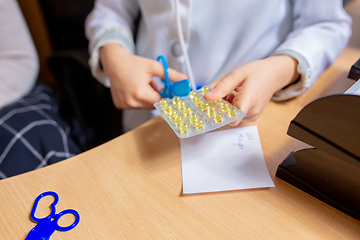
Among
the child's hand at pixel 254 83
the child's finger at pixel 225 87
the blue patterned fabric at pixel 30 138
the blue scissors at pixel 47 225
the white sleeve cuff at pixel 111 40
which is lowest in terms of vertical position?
the blue patterned fabric at pixel 30 138

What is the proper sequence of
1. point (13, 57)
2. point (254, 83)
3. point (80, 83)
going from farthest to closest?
point (80, 83) < point (13, 57) < point (254, 83)

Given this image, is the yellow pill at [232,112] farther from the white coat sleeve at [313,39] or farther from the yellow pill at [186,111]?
the white coat sleeve at [313,39]

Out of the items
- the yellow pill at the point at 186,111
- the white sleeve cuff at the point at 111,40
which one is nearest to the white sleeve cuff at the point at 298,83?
the yellow pill at the point at 186,111

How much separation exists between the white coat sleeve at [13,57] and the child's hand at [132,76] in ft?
0.91

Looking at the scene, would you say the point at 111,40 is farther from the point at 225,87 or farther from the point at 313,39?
the point at 313,39

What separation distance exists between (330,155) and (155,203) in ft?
0.71

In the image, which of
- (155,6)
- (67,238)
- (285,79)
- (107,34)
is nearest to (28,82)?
(107,34)

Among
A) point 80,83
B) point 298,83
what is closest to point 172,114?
point 298,83

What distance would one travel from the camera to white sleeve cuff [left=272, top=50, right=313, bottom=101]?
1.39 ft

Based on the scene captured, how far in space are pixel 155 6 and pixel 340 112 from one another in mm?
432

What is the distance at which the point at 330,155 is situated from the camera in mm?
269

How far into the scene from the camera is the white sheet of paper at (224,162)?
0.31 m

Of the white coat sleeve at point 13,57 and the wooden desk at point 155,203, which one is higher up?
the white coat sleeve at point 13,57

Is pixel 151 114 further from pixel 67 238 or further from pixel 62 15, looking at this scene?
pixel 62 15
